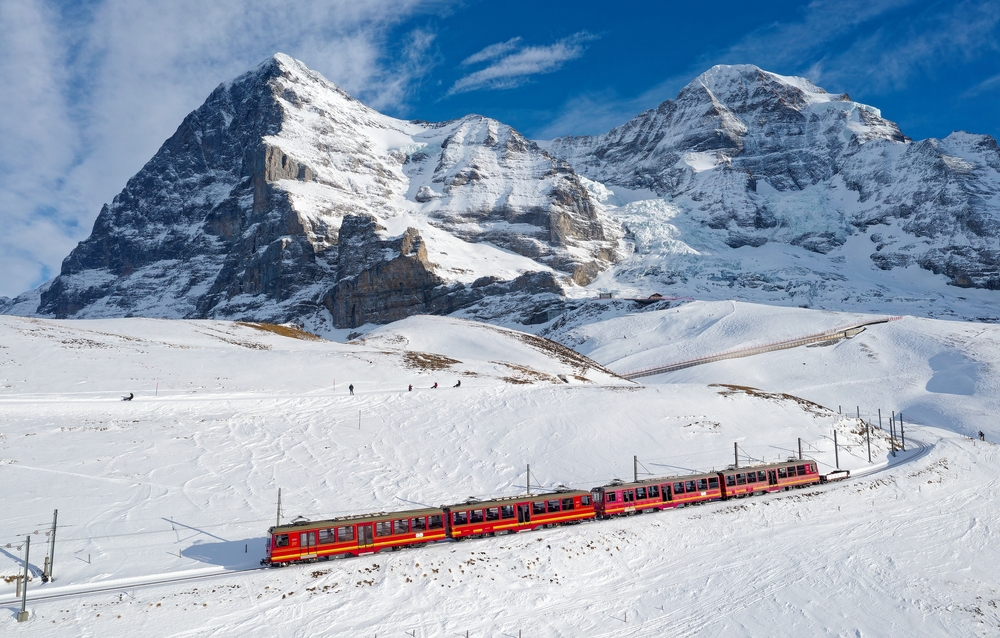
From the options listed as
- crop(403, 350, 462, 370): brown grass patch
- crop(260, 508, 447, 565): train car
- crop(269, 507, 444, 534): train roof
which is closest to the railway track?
crop(260, 508, 447, 565): train car

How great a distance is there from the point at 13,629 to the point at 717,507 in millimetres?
30945

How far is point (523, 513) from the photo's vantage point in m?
28.4

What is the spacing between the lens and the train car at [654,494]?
31.0m

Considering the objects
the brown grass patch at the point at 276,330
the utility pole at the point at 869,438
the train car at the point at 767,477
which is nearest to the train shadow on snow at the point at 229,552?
the train car at the point at 767,477

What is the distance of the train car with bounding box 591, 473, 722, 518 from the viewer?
3102 cm

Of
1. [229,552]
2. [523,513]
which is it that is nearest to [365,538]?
[229,552]

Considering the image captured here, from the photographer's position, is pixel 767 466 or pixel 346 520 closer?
pixel 346 520

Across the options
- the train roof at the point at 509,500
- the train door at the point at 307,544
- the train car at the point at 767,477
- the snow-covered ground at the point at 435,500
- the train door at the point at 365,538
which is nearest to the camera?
the snow-covered ground at the point at 435,500

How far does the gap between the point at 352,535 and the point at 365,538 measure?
22.2 inches

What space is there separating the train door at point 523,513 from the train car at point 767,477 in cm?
1332

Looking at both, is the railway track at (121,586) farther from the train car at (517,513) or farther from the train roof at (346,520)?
the train car at (517,513)

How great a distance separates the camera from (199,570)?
899 inches

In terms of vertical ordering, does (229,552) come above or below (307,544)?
below

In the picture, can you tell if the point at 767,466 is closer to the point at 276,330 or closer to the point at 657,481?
the point at 657,481
